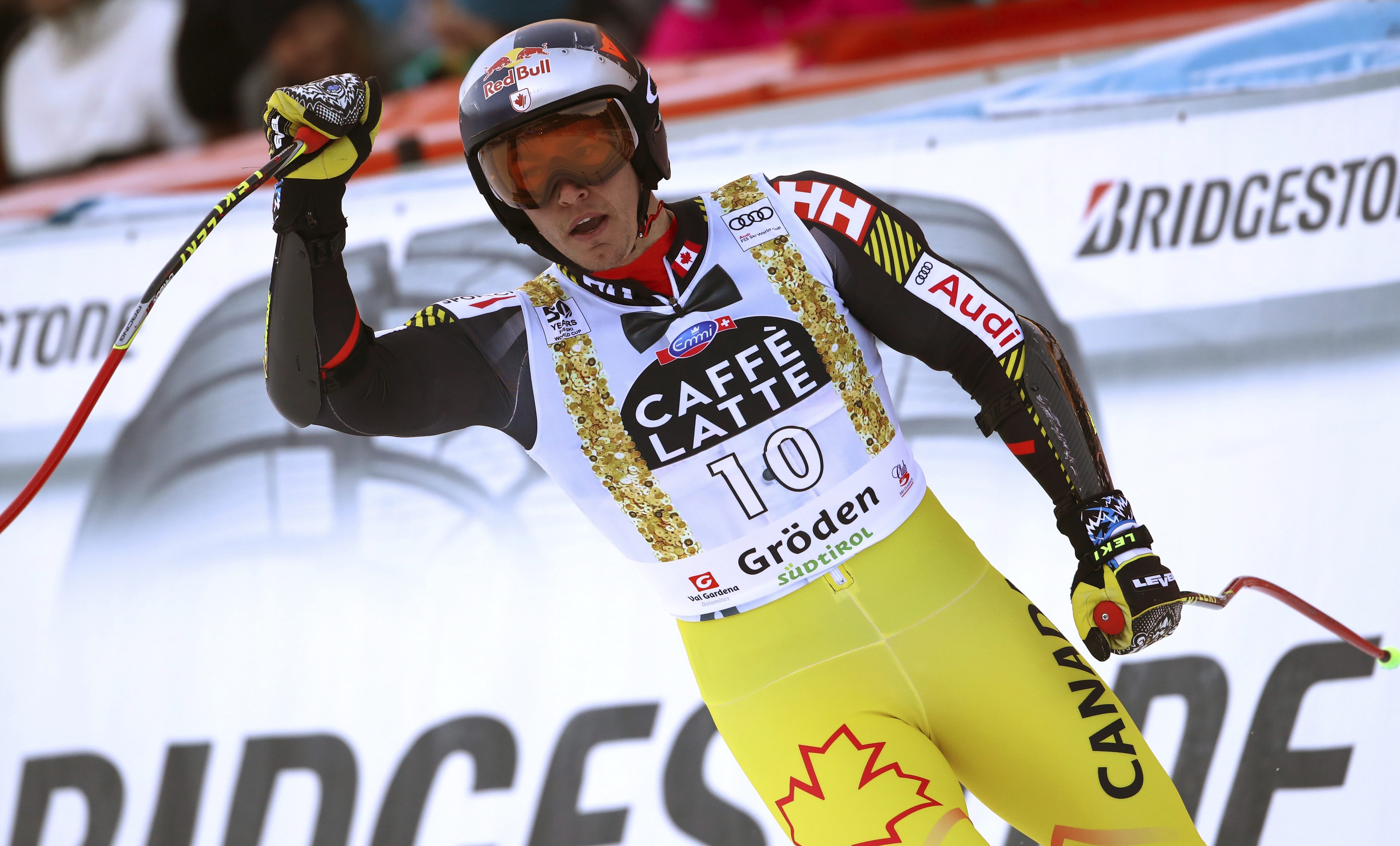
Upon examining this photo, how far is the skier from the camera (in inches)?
78.8

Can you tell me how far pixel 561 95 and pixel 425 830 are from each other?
2210 mm

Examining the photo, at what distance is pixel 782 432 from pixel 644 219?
0.41 m

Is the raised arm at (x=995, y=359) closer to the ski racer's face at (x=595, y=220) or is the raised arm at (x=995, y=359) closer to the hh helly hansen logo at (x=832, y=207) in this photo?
the hh helly hansen logo at (x=832, y=207)

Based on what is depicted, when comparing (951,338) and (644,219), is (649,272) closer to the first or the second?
(644,219)

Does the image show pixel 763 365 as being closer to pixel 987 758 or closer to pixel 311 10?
pixel 987 758

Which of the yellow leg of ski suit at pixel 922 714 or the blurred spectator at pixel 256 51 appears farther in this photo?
the blurred spectator at pixel 256 51

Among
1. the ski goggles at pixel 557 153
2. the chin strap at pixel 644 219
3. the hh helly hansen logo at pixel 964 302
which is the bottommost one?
the hh helly hansen logo at pixel 964 302

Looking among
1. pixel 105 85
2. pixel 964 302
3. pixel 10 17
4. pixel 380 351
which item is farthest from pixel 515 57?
pixel 10 17

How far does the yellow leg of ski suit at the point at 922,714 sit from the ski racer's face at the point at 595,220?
626 mm

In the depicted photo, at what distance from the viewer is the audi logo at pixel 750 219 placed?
2.17 meters

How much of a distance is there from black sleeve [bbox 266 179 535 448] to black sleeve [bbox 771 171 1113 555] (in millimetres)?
542

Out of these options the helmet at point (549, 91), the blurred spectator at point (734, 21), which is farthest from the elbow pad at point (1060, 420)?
the blurred spectator at point (734, 21)

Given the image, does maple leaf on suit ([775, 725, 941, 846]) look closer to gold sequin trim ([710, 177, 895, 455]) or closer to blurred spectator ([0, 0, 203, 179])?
gold sequin trim ([710, 177, 895, 455])

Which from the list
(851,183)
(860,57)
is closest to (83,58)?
(860,57)
